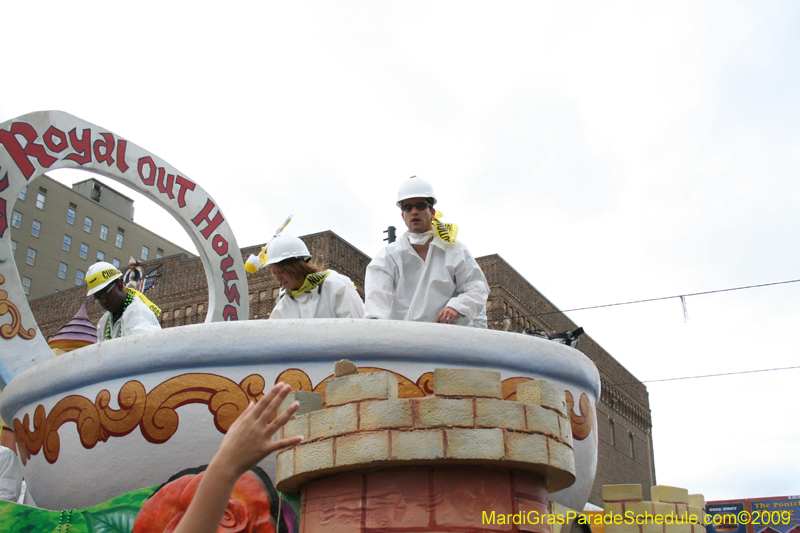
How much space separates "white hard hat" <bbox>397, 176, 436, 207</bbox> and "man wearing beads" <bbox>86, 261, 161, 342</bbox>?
5.63ft

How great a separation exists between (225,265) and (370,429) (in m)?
4.47

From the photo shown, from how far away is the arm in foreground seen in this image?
180 centimetres

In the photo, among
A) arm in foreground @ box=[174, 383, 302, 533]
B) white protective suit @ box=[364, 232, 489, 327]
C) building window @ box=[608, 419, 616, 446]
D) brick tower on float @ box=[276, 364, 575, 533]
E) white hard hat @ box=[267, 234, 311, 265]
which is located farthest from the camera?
building window @ box=[608, 419, 616, 446]

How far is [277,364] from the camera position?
3320mm

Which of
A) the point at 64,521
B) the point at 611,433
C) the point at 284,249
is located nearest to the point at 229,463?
the point at 64,521

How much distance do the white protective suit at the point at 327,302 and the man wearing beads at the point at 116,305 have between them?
0.81m

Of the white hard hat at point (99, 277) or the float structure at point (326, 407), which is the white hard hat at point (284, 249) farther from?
the float structure at point (326, 407)

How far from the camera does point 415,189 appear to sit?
4480mm

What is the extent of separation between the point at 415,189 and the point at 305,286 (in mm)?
943

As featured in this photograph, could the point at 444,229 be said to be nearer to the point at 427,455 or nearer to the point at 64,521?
the point at 427,455

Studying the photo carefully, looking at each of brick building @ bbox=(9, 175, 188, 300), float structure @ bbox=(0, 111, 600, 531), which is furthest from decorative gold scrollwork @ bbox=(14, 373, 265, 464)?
brick building @ bbox=(9, 175, 188, 300)

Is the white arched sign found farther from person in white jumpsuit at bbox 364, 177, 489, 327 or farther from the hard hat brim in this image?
A: person in white jumpsuit at bbox 364, 177, 489, 327

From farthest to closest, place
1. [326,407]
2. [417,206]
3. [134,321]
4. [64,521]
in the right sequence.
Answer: [134,321] < [417,206] < [64,521] < [326,407]

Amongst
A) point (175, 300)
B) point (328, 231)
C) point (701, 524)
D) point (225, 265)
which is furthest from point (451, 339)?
point (175, 300)
